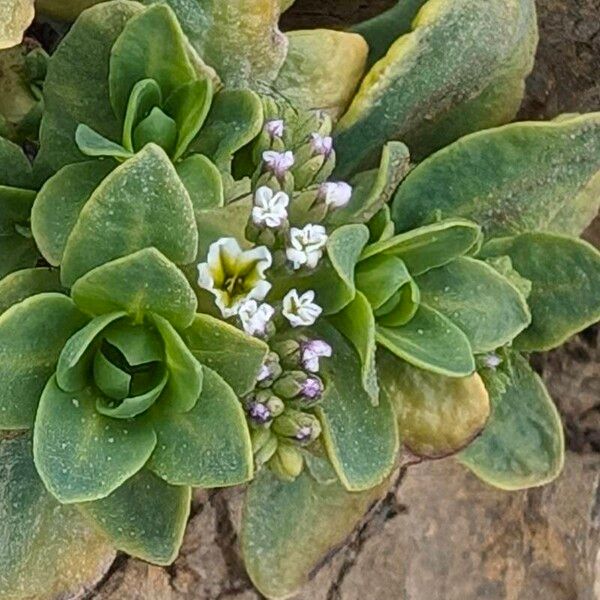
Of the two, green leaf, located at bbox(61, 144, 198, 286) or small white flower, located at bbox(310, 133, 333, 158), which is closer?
green leaf, located at bbox(61, 144, 198, 286)

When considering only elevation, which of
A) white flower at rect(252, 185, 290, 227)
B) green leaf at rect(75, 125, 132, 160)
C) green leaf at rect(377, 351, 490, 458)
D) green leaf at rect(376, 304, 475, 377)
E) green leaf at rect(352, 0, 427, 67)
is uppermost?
green leaf at rect(75, 125, 132, 160)

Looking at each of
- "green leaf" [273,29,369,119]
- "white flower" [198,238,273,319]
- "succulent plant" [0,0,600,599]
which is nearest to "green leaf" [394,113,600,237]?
"succulent plant" [0,0,600,599]

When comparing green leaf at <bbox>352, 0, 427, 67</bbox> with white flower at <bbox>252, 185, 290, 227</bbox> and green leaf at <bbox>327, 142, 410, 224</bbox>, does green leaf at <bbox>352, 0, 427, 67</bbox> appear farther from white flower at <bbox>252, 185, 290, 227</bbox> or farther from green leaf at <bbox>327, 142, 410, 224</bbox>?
white flower at <bbox>252, 185, 290, 227</bbox>

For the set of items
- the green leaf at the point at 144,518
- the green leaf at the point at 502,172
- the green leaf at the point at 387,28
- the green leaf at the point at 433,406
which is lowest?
the green leaf at the point at 144,518

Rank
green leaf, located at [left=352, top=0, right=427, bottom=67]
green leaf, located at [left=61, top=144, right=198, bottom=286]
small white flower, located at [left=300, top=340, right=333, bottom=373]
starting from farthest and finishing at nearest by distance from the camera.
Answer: green leaf, located at [left=352, top=0, right=427, bottom=67] → small white flower, located at [left=300, top=340, right=333, bottom=373] → green leaf, located at [left=61, top=144, right=198, bottom=286]

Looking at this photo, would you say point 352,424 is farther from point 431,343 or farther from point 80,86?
point 80,86

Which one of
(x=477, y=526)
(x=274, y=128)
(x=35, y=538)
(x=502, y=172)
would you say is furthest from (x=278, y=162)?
(x=477, y=526)

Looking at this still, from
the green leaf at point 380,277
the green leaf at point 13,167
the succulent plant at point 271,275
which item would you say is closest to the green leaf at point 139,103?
the succulent plant at point 271,275

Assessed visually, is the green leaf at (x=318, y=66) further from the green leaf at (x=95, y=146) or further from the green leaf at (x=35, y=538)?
the green leaf at (x=35, y=538)
